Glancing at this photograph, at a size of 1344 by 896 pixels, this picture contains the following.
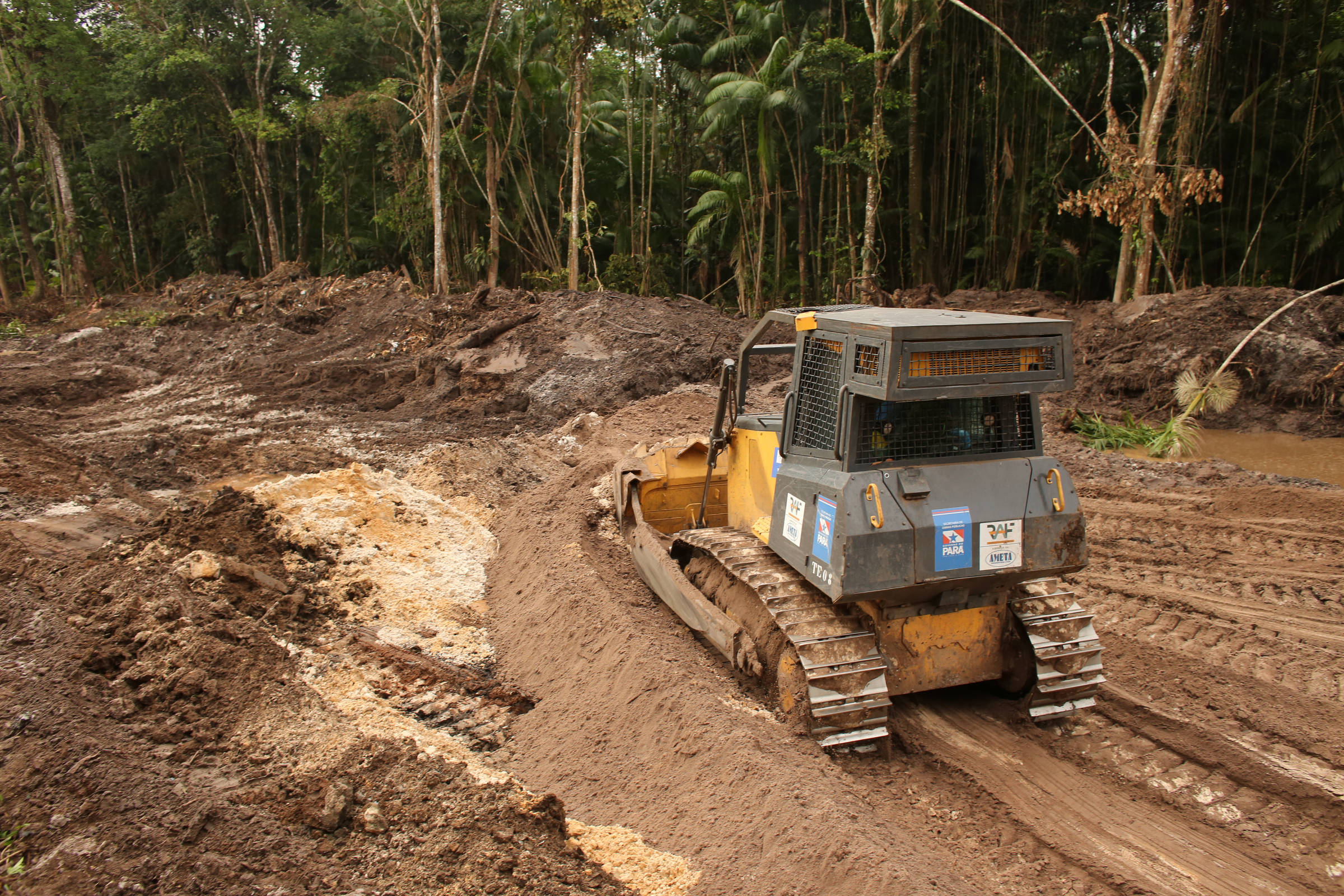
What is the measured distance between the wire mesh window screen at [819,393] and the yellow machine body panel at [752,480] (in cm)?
58

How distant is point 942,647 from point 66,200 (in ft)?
106

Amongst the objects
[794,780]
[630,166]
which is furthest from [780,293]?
[794,780]

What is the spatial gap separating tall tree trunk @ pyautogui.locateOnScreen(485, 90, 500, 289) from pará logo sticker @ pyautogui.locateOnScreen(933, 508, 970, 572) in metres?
23.4

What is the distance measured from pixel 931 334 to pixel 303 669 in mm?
4406

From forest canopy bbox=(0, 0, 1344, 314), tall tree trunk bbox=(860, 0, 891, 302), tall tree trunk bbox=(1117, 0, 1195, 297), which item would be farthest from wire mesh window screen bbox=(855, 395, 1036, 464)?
tall tree trunk bbox=(860, 0, 891, 302)

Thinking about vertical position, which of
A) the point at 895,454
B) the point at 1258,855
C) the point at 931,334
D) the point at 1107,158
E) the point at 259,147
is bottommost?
the point at 1258,855

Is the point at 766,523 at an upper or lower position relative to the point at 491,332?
lower

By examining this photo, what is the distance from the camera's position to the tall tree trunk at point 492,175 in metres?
26.3

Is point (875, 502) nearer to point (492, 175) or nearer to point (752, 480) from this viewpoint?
point (752, 480)

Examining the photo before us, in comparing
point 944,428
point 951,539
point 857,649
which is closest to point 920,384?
point 944,428

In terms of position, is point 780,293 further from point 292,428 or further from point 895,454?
point 895,454

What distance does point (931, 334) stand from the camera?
388 cm

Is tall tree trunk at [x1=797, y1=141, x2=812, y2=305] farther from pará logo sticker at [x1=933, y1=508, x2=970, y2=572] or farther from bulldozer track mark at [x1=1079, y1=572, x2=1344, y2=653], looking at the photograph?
pará logo sticker at [x1=933, y1=508, x2=970, y2=572]

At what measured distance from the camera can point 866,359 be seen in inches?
163
